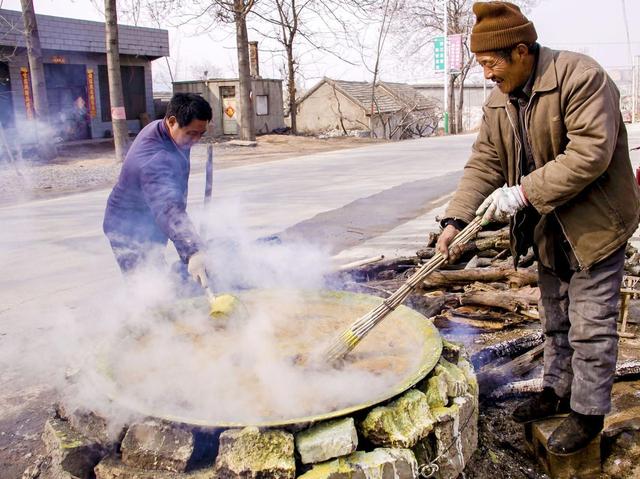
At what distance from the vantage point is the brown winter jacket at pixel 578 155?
2.30 m

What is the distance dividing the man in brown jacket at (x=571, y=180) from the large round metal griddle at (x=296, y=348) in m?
0.59

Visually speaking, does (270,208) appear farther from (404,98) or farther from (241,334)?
(404,98)

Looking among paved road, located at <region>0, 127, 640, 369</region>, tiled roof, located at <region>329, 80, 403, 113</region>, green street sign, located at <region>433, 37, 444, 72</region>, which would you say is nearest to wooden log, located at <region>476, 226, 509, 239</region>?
paved road, located at <region>0, 127, 640, 369</region>

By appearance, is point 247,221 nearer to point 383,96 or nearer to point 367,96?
point 367,96

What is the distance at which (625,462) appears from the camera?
2725mm

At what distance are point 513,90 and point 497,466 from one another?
5.68 feet

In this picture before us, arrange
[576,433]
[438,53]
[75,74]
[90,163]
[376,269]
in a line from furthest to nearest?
[438,53], [75,74], [90,163], [376,269], [576,433]

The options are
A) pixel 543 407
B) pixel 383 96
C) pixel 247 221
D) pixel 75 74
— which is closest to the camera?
pixel 543 407

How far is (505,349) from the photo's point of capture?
3.76 m

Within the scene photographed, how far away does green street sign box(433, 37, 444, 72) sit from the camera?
35.1 m

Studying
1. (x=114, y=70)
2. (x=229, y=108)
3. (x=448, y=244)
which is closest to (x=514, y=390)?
(x=448, y=244)

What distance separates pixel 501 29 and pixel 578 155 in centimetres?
60

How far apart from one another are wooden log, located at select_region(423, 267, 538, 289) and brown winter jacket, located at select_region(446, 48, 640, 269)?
2.34 meters

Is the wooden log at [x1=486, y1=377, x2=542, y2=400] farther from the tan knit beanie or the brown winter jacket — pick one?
the tan knit beanie
